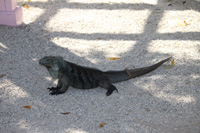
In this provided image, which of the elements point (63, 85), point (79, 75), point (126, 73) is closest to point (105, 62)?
point (126, 73)

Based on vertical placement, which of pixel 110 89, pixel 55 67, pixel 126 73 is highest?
pixel 55 67

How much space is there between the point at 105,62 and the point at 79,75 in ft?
3.51

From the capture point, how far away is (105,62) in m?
5.70

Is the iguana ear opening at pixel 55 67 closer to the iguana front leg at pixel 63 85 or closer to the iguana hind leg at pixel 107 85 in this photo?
the iguana front leg at pixel 63 85

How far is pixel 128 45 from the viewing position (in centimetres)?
632

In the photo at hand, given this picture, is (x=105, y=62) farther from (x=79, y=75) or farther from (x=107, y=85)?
(x=79, y=75)

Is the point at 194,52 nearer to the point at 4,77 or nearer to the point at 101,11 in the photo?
the point at 101,11

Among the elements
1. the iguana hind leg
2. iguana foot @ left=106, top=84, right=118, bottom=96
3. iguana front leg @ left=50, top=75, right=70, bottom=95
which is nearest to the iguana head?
iguana front leg @ left=50, top=75, right=70, bottom=95

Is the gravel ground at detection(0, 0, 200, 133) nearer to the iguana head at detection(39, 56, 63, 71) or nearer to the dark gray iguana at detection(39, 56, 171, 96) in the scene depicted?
the dark gray iguana at detection(39, 56, 171, 96)

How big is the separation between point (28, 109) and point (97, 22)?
3490 millimetres

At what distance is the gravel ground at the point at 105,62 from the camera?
13.6 ft

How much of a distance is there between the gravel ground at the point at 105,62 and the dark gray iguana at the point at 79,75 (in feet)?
0.41

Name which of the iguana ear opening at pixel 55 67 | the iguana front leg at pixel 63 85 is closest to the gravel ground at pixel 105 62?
the iguana front leg at pixel 63 85

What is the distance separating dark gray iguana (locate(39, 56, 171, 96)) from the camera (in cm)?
451
